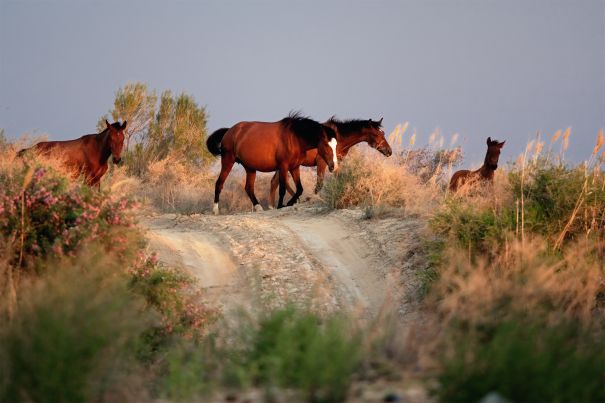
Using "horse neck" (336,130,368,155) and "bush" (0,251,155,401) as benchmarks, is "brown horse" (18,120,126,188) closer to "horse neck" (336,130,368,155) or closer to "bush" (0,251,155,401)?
"horse neck" (336,130,368,155)

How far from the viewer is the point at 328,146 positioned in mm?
18906

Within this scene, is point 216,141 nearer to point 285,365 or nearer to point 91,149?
point 91,149

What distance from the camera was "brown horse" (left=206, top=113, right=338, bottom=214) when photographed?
1925cm

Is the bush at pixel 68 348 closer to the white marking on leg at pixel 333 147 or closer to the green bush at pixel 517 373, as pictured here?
the green bush at pixel 517 373

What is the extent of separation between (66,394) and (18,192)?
4.54m

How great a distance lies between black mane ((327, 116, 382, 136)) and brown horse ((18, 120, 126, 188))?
18.8 feet

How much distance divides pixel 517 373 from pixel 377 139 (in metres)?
15.5

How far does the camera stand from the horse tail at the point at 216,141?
70.3 ft

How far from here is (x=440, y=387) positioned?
5.08 m

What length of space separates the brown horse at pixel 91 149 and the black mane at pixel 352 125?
5.72 metres

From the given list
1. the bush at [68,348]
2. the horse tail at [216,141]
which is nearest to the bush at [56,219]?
the bush at [68,348]

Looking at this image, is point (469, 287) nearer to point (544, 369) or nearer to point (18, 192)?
point (544, 369)

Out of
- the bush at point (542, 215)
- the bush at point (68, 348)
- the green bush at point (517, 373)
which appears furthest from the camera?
the bush at point (542, 215)

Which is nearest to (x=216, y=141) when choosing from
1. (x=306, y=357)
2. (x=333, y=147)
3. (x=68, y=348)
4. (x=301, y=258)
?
(x=333, y=147)
